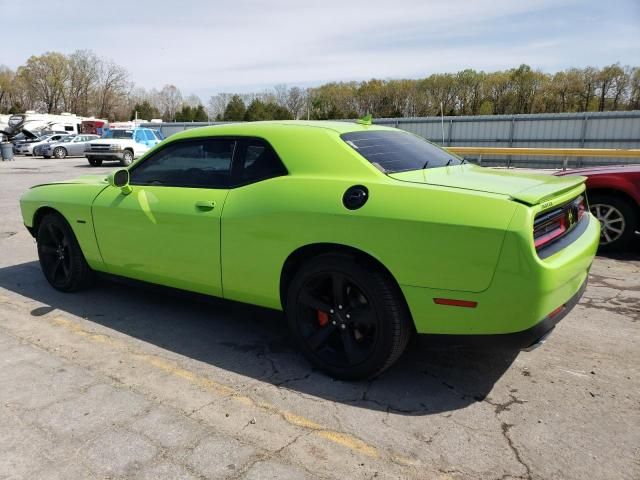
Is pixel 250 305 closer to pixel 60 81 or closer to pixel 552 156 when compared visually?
pixel 552 156

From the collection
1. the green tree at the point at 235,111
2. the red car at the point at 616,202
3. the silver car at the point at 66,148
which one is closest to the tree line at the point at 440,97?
the green tree at the point at 235,111

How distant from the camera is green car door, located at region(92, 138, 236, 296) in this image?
3514mm

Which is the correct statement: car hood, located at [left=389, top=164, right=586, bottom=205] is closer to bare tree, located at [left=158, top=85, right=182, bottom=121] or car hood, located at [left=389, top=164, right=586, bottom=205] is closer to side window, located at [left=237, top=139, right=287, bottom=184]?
side window, located at [left=237, top=139, right=287, bottom=184]

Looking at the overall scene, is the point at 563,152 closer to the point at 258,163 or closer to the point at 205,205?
the point at 258,163

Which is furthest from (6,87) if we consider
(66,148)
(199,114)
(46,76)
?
(66,148)

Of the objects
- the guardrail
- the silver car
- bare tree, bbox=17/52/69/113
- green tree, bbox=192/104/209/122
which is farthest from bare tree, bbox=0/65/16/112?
the guardrail

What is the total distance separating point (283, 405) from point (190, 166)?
6.43ft

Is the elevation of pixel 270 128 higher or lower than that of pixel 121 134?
higher

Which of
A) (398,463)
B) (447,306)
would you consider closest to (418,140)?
(447,306)

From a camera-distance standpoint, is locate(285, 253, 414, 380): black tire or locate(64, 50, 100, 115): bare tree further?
locate(64, 50, 100, 115): bare tree

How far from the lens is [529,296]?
2.45 metres

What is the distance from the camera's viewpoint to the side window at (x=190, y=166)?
11.8ft

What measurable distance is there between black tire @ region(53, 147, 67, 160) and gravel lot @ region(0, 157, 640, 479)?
2929cm

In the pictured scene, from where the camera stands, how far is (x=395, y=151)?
3.40m
